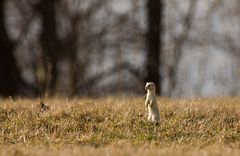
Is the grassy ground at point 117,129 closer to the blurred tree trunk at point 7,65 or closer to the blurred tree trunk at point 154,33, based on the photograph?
the blurred tree trunk at point 154,33

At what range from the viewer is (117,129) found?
36.0ft

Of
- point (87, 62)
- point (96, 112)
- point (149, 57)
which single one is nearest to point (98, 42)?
point (87, 62)

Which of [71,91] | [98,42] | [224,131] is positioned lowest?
[224,131]

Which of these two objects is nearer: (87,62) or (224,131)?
(224,131)

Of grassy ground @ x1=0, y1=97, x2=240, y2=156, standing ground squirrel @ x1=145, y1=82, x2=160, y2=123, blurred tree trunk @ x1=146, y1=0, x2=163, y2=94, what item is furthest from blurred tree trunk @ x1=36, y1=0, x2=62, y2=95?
standing ground squirrel @ x1=145, y1=82, x2=160, y2=123

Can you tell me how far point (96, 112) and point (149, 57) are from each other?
40.0 feet

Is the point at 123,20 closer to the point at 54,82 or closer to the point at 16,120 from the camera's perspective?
the point at 54,82

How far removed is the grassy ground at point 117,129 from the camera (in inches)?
375

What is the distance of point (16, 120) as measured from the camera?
37.9 feet

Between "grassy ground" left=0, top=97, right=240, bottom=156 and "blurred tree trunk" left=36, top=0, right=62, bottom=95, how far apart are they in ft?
41.7

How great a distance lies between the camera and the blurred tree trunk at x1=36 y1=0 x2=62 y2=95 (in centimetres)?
2569

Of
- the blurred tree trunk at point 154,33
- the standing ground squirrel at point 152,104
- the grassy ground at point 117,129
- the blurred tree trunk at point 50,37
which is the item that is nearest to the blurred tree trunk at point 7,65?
the blurred tree trunk at point 50,37

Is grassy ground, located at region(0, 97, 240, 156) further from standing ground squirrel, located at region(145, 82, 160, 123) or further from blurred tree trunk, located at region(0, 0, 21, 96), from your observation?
blurred tree trunk, located at region(0, 0, 21, 96)

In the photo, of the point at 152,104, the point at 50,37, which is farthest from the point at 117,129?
the point at 50,37
